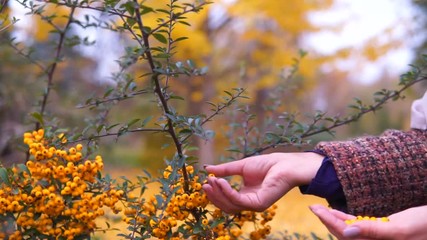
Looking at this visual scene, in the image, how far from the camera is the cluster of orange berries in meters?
1.18

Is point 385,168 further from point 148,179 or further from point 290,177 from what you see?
point 148,179

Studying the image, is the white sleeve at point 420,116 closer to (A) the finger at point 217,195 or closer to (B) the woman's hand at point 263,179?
(B) the woman's hand at point 263,179

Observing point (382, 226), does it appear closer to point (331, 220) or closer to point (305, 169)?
point (331, 220)

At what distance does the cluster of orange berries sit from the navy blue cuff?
0.44 meters

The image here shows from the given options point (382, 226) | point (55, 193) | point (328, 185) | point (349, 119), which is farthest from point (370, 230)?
point (349, 119)

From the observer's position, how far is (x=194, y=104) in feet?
30.5

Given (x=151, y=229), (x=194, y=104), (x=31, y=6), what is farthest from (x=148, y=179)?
(x=194, y=104)

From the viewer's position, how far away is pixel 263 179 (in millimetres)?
1265

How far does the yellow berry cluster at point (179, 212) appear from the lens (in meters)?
1.19

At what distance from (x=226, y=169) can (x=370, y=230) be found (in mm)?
436

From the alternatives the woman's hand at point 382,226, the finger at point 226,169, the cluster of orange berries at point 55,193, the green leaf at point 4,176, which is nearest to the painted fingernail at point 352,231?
the woman's hand at point 382,226

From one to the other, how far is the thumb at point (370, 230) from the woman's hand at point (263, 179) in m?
0.30

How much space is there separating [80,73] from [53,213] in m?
13.4

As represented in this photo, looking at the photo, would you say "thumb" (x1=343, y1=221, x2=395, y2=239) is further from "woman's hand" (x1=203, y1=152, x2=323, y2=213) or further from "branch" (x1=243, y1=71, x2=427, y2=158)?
"branch" (x1=243, y1=71, x2=427, y2=158)
